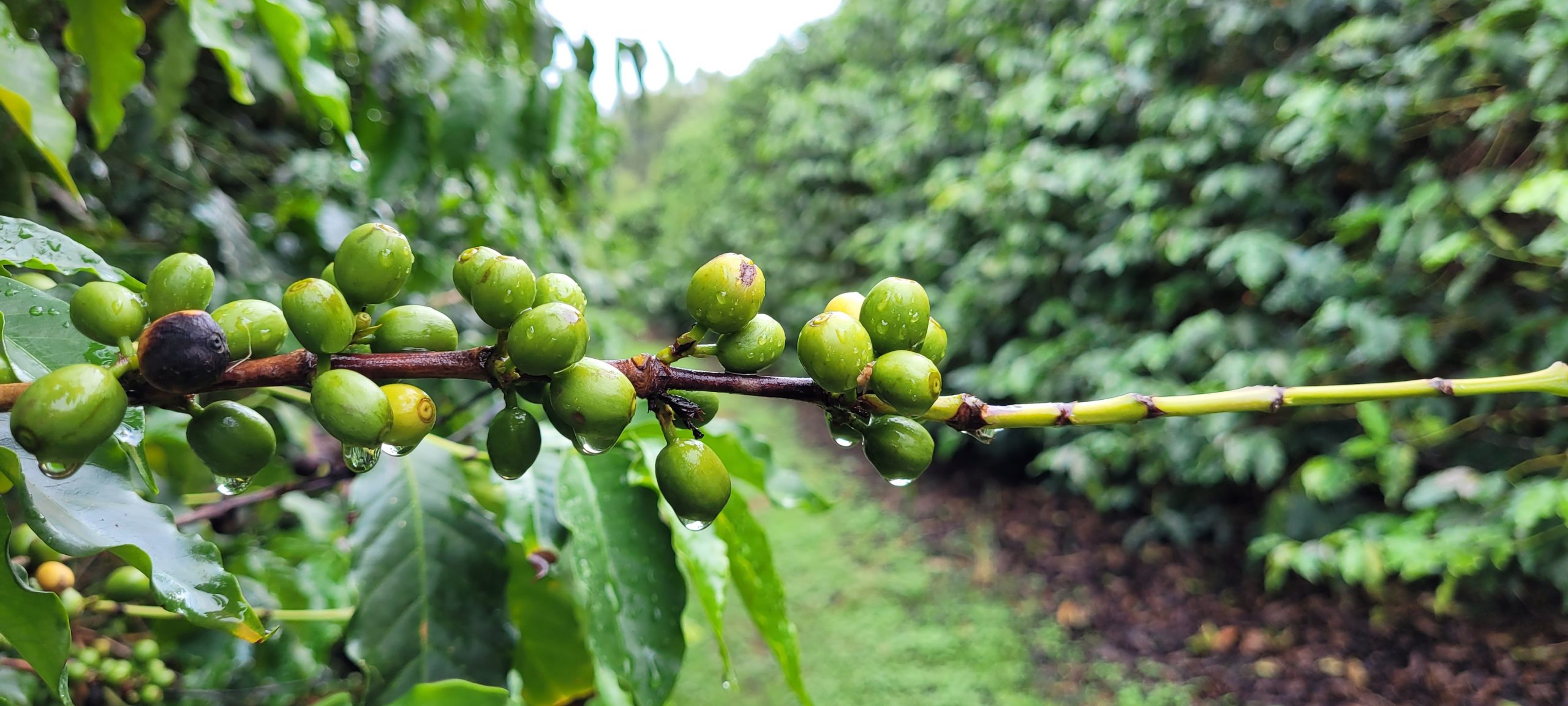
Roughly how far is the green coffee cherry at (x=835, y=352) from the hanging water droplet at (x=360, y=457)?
334 mm

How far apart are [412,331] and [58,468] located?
233 millimetres

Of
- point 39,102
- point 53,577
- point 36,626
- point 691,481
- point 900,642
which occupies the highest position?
point 39,102

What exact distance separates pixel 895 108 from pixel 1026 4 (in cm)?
197

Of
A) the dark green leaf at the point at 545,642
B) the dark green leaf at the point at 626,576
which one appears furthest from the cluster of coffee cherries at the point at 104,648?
the dark green leaf at the point at 626,576

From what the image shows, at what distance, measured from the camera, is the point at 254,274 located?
1.70m

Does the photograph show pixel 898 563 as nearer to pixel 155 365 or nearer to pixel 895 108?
pixel 895 108

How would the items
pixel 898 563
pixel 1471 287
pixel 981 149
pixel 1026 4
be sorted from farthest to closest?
pixel 981 149
pixel 1026 4
pixel 898 563
pixel 1471 287

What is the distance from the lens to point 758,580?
102 cm

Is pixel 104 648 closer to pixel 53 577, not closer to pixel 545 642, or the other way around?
pixel 53 577

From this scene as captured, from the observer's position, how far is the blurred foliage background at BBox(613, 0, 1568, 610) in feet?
9.22

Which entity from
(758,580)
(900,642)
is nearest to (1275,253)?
(900,642)

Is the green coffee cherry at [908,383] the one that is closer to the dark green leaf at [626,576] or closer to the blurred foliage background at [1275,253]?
the dark green leaf at [626,576]

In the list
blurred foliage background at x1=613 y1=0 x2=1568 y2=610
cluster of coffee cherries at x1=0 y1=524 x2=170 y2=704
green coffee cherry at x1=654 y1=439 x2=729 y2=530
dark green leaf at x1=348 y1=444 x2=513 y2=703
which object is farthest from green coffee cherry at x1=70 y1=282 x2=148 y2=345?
blurred foliage background at x1=613 y1=0 x2=1568 y2=610

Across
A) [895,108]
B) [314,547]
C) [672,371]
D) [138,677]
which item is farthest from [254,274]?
[895,108]
